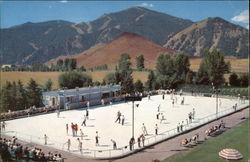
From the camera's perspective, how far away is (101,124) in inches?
1190

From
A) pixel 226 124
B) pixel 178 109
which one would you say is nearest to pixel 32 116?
pixel 178 109

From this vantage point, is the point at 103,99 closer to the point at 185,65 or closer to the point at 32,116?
the point at 32,116

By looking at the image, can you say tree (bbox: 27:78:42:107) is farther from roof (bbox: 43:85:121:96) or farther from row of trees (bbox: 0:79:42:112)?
roof (bbox: 43:85:121:96)

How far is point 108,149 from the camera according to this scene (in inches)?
849

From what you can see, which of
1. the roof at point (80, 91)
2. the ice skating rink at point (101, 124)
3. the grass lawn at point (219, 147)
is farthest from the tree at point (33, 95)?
the grass lawn at point (219, 147)

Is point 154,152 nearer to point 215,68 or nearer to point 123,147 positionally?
point 123,147

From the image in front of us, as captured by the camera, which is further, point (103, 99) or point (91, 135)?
point (103, 99)

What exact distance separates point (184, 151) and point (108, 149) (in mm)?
5787

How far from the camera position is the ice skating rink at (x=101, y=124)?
76.0ft

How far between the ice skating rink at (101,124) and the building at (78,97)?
2.06 metres

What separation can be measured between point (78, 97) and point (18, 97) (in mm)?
10321

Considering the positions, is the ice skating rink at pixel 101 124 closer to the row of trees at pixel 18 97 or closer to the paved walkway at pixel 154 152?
the paved walkway at pixel 154 152

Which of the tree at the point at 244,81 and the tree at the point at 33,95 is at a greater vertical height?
the tree at the point at 244,81

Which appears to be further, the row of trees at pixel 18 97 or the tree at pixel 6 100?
the row of trees at pixel 18 97
